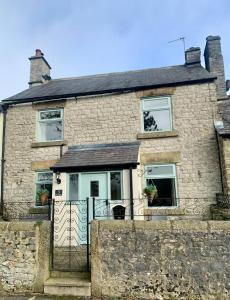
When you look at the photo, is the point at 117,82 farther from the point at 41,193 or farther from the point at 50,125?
the point at 41,193

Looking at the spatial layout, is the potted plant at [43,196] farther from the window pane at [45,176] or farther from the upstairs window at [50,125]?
the upstairs window at [50,125]

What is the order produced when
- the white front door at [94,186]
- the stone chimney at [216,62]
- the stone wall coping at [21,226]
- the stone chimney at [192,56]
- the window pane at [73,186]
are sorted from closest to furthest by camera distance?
the stone wall coping at [21,226] < the white front door at [94,186] < the window pane at [73,186] < the stone chimney at [216,62] < the stone chimney at [192,56]

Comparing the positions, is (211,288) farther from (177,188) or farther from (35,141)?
(35,141)

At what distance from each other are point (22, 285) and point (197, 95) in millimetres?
9092

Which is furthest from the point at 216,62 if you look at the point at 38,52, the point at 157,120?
the point at 38,52

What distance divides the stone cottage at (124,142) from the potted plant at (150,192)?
20 cm

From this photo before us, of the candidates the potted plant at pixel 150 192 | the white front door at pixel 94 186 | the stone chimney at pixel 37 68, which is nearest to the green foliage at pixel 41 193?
the white front door at pixel 94 186

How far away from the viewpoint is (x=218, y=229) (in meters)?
5.28

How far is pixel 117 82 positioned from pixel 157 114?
9.55ft

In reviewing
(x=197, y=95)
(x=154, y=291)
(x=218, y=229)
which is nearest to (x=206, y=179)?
(x=197, y=95)

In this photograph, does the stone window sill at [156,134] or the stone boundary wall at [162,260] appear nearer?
→ the stone boundary wall at [162,260]

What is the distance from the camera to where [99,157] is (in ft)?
33.8

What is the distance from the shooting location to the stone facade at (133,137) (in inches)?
396

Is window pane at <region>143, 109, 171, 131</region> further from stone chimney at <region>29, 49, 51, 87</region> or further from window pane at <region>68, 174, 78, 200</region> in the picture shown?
stone chimney at <region>29, 49, 51, 87</region>
